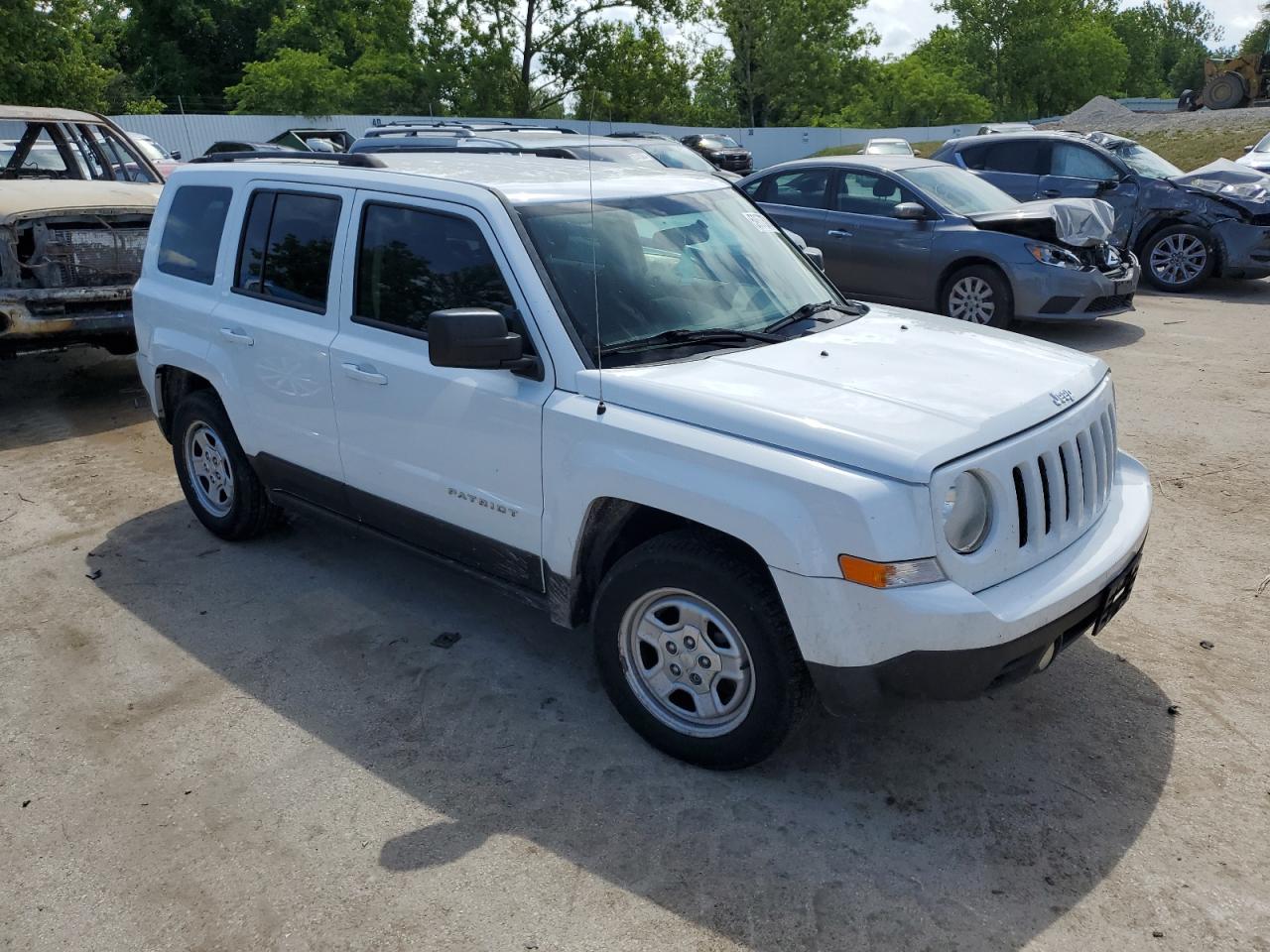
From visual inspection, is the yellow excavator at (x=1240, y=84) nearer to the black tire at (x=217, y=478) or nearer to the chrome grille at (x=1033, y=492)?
the chrome grille at (x=1033, y=492)

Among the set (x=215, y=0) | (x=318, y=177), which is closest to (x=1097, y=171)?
(x=318, y=177)

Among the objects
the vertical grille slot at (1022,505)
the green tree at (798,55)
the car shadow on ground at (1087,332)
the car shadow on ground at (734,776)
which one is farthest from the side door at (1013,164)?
the green tree at (798,55)

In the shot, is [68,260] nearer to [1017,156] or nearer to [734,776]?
[734,776]

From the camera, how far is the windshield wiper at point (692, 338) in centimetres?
375

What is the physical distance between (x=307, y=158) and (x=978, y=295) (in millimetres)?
6682

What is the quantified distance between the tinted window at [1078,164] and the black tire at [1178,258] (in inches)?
37.0

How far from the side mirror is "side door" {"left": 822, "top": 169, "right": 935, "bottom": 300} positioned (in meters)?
7.23

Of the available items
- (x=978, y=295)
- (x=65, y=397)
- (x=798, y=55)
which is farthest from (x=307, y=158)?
(x=798, y=55)

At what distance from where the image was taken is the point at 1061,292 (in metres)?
9.45

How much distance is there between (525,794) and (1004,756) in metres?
1.62

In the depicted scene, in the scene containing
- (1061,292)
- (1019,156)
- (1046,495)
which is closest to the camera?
(1046,495)

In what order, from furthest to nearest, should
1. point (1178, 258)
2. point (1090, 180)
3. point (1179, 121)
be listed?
1. point (1179, 121)
2. point (1090, 180)
3. point (1178, 258)

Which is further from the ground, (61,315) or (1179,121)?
(1179,121)

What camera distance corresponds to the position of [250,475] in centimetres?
528
